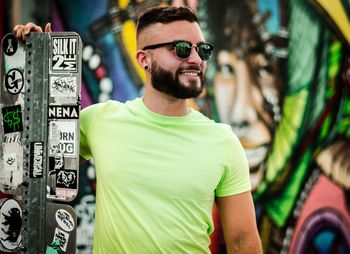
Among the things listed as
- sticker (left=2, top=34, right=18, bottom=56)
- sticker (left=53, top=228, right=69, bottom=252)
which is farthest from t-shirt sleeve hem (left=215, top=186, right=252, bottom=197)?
sticker (left=2, top=34, right=18, bottom=56)

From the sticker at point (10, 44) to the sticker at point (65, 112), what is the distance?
301 mm

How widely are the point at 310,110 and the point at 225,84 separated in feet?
2.36

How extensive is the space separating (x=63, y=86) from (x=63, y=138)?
0.21 m

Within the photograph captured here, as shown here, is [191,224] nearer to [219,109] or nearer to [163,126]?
[163,126]

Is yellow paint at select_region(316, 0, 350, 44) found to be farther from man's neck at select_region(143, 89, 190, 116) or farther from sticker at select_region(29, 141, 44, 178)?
sticker at select_region(29, 141, 44, 178)

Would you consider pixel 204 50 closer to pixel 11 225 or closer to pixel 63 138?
pixel 63 138

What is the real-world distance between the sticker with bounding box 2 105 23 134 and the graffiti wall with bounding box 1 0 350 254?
243 cm

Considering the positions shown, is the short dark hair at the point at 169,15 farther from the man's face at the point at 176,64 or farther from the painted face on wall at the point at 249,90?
the painted face on wall at the point at 249,90

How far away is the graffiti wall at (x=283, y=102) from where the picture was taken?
470 centimetres

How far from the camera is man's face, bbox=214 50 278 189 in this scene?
4754 millimetres

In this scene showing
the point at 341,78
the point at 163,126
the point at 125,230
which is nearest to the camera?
the point at 125,230

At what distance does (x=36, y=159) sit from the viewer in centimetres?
235

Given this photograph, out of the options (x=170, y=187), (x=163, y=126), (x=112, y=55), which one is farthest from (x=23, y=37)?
(x=112, y=55)

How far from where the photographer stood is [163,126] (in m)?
2.37
